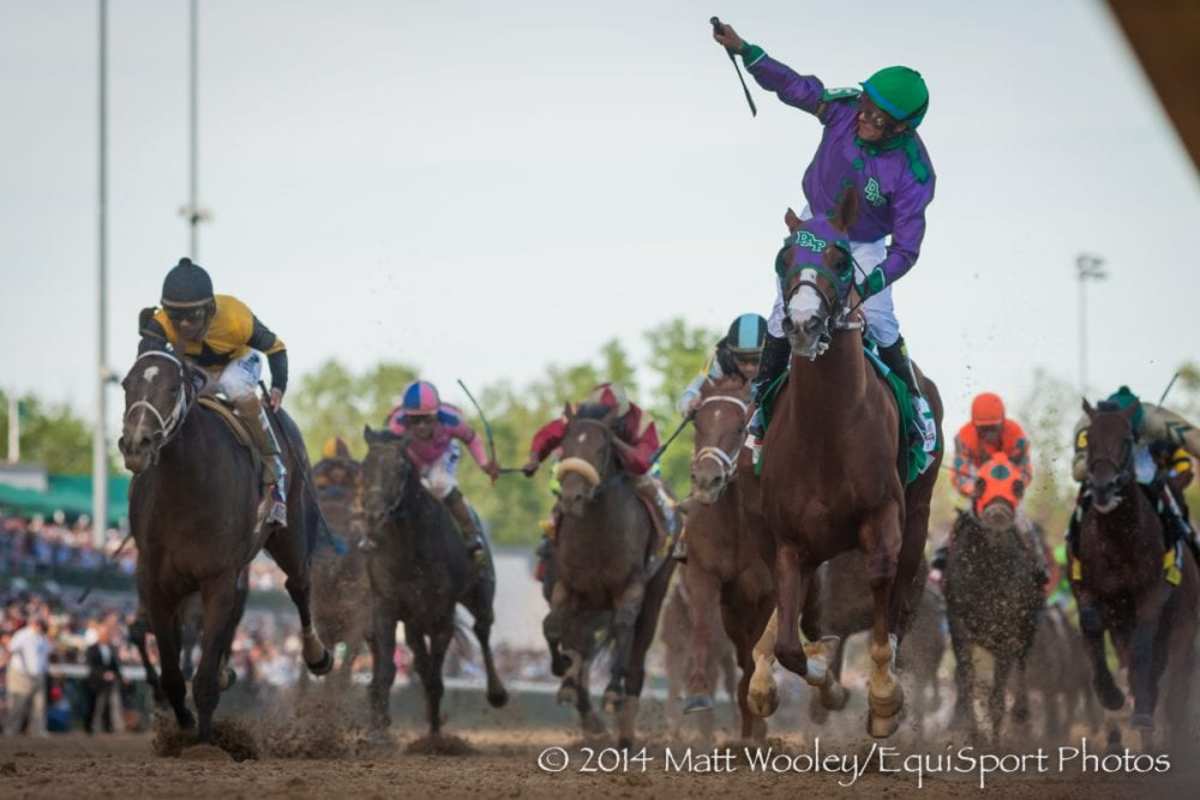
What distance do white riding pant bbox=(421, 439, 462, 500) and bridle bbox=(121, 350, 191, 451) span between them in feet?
17.7

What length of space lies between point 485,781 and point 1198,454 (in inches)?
300

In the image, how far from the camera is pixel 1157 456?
14539mm

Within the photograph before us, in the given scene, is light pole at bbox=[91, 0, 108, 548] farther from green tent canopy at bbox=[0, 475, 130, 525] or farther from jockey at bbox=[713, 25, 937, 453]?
jockey at bbox=[713, 25, 937, 453]

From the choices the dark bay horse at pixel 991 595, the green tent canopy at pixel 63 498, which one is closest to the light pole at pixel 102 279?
the green tent canopy at pixel 63 498

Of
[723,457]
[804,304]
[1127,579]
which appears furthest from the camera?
[1127,579]

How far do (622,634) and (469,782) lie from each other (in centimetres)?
639

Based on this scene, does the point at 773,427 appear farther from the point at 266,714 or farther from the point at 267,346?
the point at 266,714

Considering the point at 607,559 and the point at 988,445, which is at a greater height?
the point at 988,445

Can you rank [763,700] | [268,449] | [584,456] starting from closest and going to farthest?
1. [763,700]
2. [268,449]
3. [584,456]

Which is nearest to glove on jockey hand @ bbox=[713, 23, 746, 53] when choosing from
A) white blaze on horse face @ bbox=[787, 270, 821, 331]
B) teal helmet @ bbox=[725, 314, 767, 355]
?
white blaze on horse face @ bbox=[787, 270, 821, 331]

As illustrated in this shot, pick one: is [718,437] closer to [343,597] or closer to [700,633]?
[700,633]

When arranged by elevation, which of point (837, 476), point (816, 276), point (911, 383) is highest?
point (816, 276)

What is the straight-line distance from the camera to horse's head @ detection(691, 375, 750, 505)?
11.2 m

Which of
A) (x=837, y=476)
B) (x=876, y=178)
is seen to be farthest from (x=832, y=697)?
(x=876, y=178)
